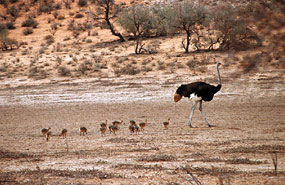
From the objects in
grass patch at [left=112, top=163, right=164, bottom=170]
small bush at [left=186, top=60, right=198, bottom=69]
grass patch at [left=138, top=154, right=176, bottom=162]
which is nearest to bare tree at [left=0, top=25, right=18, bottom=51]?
small bush at [left=186, top=60, right=198, bottom=69]

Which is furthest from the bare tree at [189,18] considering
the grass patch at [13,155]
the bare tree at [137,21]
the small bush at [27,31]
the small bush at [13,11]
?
the small bush at [13,11]

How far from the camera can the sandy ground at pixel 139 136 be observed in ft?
25.5

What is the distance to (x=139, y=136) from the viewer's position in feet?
41.3

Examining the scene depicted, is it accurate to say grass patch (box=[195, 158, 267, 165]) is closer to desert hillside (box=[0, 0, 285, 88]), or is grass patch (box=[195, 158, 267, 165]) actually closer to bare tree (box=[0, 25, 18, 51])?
desert hillside (box=[0, 0, 285, 88])

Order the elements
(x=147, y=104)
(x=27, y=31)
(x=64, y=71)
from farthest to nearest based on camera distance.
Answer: (x=27, y=31) < (x=64, y=71) < (x=147, y=104)

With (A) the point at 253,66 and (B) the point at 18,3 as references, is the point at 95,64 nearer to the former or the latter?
(A) the point at 253,66

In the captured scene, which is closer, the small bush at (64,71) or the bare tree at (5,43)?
the small bush at (64,71)

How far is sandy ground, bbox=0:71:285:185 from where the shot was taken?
7.78 meters

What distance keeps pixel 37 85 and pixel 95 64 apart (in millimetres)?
4759

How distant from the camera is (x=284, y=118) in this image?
1515cm

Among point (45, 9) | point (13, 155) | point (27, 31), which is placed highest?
point (45, 9)

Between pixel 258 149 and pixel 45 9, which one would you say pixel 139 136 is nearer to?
pixel 258 149

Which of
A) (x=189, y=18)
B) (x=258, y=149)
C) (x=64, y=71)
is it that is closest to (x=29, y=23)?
(x=189, y=18)

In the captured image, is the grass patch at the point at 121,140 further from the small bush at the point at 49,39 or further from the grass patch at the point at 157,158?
the small bush at the point at 49,39
